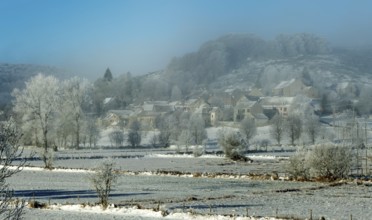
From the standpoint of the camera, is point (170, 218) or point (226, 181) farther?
point (226, 181)

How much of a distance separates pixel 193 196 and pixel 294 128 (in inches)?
3849

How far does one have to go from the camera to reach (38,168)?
213 ft

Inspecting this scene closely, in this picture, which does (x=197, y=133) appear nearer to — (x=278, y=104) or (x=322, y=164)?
(x=278, y=104)

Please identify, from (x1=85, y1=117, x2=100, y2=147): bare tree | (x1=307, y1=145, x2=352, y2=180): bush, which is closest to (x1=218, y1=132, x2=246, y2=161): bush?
(x1=307, y1=145, x2=352, y2=180): bush

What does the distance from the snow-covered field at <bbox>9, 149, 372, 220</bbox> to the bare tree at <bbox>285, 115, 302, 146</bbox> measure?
7342 centimetres

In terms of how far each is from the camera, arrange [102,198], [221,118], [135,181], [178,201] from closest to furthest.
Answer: [102,198] < [178,201] < [135,181] < [221,118]

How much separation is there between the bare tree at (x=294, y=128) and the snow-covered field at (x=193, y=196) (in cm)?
7342

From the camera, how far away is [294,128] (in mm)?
132000

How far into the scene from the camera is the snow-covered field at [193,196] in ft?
95.4

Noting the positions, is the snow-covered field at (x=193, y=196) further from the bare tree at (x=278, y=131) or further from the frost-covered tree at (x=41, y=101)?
the bare tree at (x=278, y=131)

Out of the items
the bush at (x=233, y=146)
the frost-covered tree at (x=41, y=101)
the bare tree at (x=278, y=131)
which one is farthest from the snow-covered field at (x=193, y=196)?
the bare tree at (x=278, y=131)

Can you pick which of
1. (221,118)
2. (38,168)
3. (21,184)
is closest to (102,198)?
(21,184)

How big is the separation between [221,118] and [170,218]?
15019 centimetres

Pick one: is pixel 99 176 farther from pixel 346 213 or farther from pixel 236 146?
pixel 236 146
